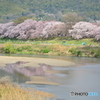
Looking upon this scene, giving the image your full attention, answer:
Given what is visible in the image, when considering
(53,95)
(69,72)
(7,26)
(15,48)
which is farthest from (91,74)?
(7,26)

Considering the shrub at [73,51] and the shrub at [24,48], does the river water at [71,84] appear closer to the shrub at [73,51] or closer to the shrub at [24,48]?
the shrub at [73,51]

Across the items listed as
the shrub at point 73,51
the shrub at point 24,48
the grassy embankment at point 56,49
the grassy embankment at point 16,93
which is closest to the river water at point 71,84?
the grassy embankment at point 16,93

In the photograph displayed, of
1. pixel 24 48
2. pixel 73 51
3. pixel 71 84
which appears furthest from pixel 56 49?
pixel 71 84

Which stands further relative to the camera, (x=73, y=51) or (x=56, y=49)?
(x=56, y=49)

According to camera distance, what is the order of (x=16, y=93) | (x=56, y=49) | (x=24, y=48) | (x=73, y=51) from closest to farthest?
(x=16, y=93) < (x=73, y=51) < (x=56, y=49) < (x=24, y=48)

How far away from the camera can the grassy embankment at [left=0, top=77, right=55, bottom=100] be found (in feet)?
69.6

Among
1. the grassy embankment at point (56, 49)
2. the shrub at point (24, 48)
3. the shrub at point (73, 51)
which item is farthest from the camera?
the shrub at point (24, 48)

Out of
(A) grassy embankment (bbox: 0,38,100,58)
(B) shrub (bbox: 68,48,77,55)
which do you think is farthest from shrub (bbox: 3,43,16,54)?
(B) shrub (bbox: 68,48,77,55)

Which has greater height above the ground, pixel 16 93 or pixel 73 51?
pixel 16 93

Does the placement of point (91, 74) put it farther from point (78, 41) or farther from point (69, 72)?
point (78, 41)

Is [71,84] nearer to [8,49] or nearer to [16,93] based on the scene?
[16,93]

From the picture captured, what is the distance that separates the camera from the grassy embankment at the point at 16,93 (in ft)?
69.6

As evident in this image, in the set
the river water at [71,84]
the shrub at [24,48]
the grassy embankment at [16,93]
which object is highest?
the grassy embankment at [16,93]

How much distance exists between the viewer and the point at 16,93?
73.5 feet
